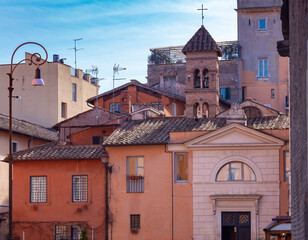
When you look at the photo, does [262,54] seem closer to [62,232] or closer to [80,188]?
[80,188]

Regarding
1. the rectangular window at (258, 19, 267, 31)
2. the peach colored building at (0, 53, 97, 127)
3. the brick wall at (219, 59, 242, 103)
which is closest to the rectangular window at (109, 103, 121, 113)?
the peach colored building at (0, 53, 97, 127)

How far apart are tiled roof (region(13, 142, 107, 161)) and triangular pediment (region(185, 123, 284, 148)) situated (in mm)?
4933

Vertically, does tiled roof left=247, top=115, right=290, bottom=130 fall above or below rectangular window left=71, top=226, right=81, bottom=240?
above

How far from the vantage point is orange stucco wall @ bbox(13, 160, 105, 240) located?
42500 mm

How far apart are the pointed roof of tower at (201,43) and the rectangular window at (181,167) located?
1337 cm

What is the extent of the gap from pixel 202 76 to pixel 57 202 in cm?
Result: 1488

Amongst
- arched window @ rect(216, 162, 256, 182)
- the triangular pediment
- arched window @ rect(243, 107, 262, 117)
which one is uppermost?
arched window @ rect(243, 107, 262, 117)

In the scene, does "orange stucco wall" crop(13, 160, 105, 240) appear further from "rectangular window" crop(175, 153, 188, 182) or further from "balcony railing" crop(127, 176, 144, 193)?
"rectangular window" crop(175, 153, 188, 182)

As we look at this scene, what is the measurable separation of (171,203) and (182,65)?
31.0 meters

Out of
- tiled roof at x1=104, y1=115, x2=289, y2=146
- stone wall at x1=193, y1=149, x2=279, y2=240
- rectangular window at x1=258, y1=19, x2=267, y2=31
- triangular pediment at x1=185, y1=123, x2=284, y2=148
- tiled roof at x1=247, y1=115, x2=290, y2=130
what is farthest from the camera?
rectangular window at x1=258, y1=19, x2=267, y2=31

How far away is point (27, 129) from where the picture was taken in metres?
52.5

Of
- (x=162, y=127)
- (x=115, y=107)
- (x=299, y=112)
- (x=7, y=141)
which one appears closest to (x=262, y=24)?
(x=115, y=107)

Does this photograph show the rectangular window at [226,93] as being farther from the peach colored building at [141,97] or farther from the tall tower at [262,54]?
the peach colored building at [141,97]

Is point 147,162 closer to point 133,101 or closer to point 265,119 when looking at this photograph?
point 265,119
